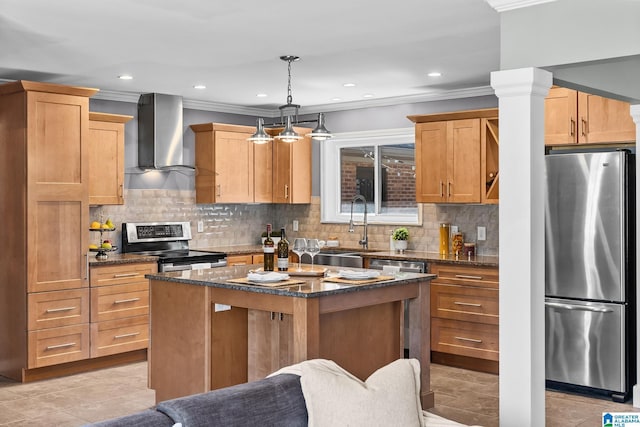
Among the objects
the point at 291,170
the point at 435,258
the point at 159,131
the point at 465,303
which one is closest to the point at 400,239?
the point at 435,258

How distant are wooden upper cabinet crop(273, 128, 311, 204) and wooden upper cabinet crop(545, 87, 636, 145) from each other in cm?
293

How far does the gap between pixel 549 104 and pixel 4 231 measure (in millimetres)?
4481

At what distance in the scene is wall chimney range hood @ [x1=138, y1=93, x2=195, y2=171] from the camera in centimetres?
679

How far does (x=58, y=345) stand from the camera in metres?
5.70

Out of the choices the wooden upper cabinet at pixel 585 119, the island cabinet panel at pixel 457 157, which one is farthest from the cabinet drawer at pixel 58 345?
the wooden upper cabinet at pixel 585 119

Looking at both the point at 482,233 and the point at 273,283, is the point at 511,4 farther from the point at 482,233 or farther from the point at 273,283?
the point at 482,233

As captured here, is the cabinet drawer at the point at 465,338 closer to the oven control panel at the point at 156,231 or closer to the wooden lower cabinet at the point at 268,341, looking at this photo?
the wooden lower cabinet at the point at 268,341

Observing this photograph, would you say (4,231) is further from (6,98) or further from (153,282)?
(153,282)

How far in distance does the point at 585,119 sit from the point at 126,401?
397 cm

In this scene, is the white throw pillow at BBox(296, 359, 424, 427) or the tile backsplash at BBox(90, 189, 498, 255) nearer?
the white throw pillow at BBox(296, 359, 424, 427)

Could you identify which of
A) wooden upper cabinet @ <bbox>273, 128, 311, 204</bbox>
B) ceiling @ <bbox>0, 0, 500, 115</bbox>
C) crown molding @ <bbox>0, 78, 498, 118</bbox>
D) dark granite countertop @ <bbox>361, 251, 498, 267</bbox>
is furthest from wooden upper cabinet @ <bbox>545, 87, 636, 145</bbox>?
wooden upper cabinet @ <bbox>273, 128, 311, 204</bbox>

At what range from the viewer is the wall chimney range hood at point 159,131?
6.79m

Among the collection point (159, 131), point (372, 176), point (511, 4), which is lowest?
point (372, 176)

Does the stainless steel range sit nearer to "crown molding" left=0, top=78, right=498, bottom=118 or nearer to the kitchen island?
"crown molding" left=0, top=78, right=498, bottom=118
